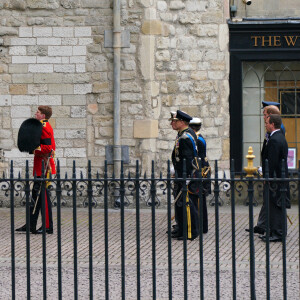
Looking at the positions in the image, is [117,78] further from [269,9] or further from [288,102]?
[288,102]

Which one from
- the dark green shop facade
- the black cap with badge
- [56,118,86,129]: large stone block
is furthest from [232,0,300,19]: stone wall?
the black cap with badge

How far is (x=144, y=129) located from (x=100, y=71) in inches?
47.0

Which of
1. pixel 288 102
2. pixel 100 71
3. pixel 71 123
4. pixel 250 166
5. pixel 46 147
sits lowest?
pixel 250 166

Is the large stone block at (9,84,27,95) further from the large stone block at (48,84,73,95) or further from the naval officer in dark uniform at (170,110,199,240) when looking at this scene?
the naval officer in dark uniform at (170,110,199,240)

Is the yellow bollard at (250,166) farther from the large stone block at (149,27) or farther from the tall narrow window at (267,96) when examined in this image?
the large stone block at (149,27)

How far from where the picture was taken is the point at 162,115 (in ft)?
45.5

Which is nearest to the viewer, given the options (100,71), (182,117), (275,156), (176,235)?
(275,156)

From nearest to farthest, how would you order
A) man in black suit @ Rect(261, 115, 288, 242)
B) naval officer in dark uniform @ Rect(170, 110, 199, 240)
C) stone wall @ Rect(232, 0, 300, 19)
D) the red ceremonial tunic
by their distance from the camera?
1. man in black suit @ Rect(261, 115, 288, 242)
2. naval officer in dark uniform @ Rect(170, 110, 199, 240)
3. the red ceremonial tunic
4. stone wall @ Rect(232, 0, 300, 19)

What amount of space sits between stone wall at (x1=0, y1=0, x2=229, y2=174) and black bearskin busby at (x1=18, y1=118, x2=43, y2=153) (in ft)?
9.65

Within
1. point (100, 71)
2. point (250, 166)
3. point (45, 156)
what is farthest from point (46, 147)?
point (250, 166)

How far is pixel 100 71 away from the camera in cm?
1383

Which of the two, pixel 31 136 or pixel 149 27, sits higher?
pixel 149 27

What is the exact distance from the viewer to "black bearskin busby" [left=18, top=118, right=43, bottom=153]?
35.8ft

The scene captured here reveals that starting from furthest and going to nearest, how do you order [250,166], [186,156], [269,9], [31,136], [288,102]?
1. [288,102]
2. [269,9]
3. [250,166]
4. [31,136]
5. [186,156]
